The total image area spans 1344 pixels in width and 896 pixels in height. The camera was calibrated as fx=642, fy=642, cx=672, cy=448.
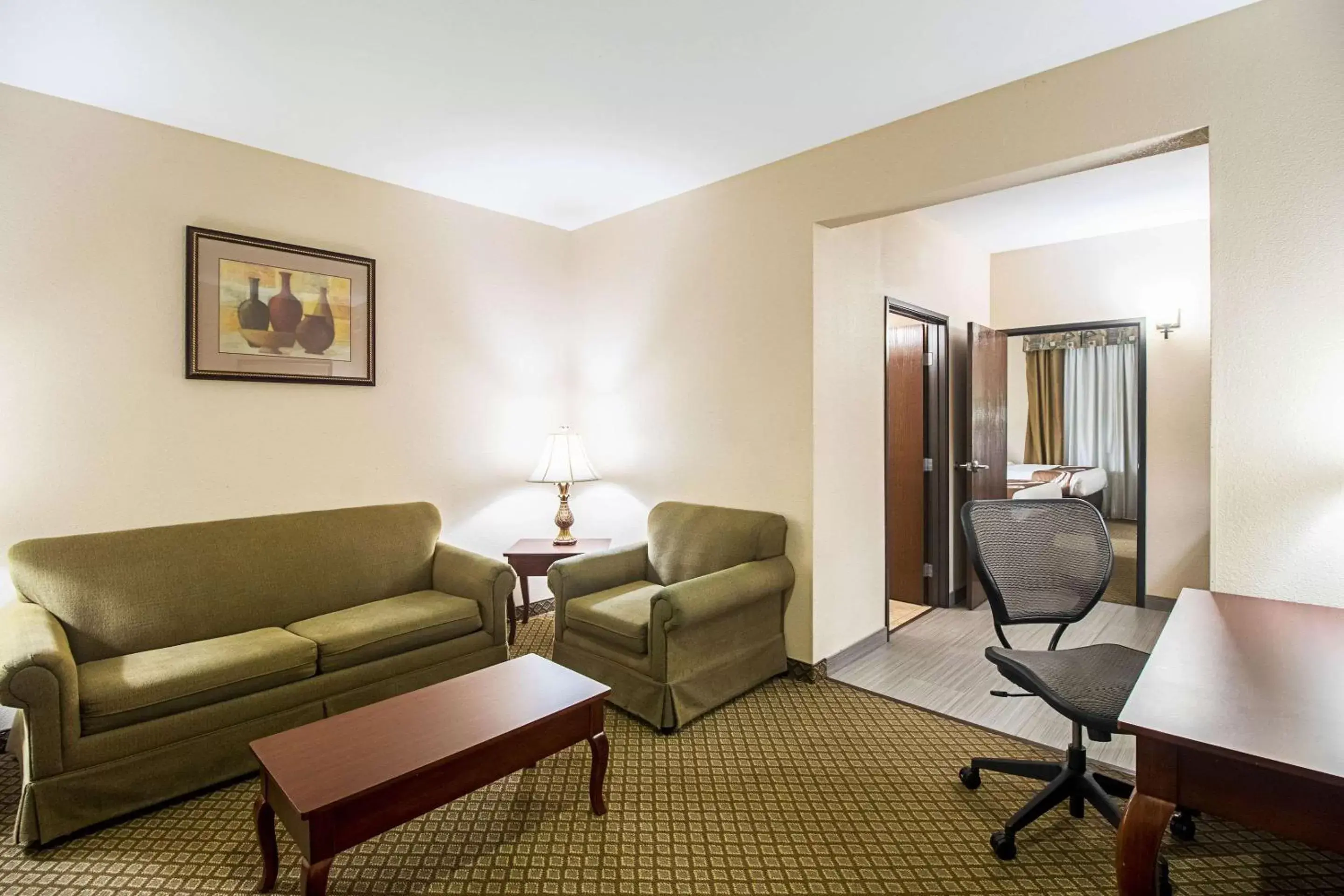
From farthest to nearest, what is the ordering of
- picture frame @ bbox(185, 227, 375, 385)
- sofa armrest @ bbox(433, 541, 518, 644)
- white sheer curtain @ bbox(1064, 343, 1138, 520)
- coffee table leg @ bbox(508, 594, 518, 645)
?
1. white sheer curtain @ bbox(1064, 343, 1138, 520)
2. coffee table leg @ bbox(508, 594, 518, 645)
3. sofa armrest @ bbox(433, 541, 518, 644)
4. picture frame @ bbox(185, 227, 375, 385)

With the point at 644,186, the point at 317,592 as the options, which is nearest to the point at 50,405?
the point at 317,592

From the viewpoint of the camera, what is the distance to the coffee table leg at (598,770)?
7.06ft

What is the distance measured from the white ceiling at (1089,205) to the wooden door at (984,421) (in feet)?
2.28

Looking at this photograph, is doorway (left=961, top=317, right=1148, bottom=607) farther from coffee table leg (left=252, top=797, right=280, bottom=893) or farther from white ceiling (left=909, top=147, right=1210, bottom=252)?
coffee table leg (left=252, top=797, right=280, bottom=893)

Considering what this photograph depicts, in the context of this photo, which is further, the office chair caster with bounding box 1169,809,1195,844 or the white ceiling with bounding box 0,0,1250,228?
the white ceiling with bounding box 0,0,1250,228

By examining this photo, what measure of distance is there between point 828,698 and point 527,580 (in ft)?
6.52

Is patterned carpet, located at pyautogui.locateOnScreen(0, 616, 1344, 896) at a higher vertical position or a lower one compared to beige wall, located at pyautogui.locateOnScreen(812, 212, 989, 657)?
lower

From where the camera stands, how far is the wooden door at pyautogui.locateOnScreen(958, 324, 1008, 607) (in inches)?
174

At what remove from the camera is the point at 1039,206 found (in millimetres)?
4000

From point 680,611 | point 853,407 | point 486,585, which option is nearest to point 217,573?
point 486,585

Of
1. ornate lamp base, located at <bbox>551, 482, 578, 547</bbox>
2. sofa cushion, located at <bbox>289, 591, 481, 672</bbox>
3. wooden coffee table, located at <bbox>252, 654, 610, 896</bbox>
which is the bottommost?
wooden coffee table, located at <bbox>252, 654, 610, 896</bbox>

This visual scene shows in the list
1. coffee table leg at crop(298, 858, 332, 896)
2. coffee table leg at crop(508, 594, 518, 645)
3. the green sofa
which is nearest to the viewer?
coffee table leg at crop(298, 858, 332, 896)

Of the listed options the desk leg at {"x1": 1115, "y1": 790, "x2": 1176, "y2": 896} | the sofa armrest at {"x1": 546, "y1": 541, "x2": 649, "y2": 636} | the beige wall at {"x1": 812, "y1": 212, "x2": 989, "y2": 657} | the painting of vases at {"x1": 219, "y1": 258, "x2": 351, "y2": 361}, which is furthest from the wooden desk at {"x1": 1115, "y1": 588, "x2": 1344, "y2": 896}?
the painting of vases at {"x1": 219, "y1": 258, "x2": 351, "y2": 361}

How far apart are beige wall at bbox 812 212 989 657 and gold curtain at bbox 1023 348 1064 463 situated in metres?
3.97
